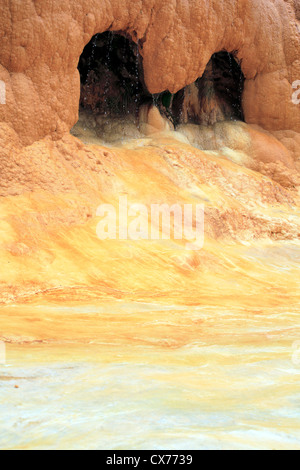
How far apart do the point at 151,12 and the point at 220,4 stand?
1744 mm

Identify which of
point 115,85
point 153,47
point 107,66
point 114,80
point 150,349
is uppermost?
point 153,47

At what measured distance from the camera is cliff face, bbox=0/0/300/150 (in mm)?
7484

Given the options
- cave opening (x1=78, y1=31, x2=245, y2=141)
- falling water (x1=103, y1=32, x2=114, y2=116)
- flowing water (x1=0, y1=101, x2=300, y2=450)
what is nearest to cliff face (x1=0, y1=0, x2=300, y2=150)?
cave opening (x1=78, y1=31, x2=245, y2=141)

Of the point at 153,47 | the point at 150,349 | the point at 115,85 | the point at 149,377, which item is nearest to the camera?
the point at 149,377

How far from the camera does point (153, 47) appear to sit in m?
9.60

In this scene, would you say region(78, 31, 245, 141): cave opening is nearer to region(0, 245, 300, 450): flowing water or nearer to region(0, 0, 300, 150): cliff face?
region(0, 0, 300, 150): cliff face

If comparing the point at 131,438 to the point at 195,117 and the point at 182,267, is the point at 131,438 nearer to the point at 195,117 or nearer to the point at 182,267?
the point at 182,267

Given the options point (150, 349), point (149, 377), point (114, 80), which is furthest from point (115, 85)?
point (149, 377)

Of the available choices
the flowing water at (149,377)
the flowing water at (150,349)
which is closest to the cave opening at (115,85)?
the flowing water at (150,349)

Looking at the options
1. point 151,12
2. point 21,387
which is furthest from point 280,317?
point 151,12

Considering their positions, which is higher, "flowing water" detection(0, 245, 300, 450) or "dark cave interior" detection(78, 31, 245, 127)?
"dark cave interior" detection(78, 31, 245, 127)

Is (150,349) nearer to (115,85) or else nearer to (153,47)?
(153,47)

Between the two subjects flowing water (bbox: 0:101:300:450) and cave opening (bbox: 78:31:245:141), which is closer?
flowing water (bbox: 0:101:300:450)
